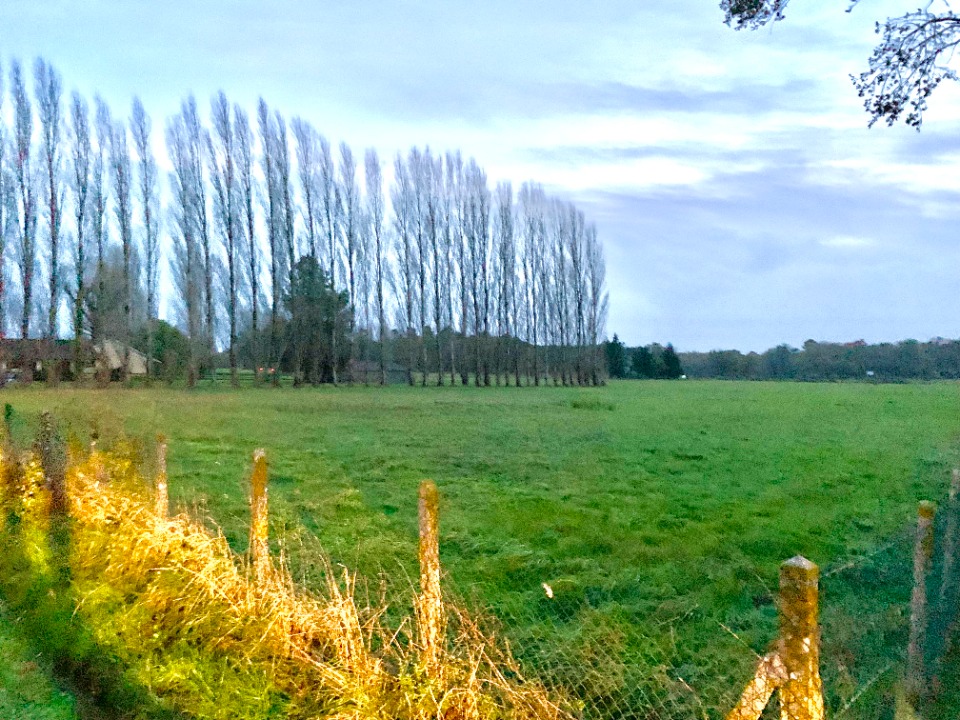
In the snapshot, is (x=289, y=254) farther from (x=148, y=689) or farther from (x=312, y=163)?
(x=148, y=689)

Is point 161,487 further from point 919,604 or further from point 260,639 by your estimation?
point 919,604

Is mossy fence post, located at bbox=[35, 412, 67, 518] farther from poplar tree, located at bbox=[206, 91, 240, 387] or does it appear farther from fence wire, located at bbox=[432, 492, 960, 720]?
poplar tree, located at bbox=[206, 91, 240, 387]

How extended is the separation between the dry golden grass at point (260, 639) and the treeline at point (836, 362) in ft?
90.9

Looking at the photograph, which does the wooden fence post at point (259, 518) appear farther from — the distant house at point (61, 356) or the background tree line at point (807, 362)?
the background tree line at point (807, 362)

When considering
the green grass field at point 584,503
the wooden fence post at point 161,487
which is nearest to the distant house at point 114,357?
the green grass field at point 584,503

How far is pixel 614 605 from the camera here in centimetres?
527

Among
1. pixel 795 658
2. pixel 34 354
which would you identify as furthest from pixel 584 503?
pixel 34 354

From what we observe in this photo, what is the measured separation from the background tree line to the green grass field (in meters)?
16.5

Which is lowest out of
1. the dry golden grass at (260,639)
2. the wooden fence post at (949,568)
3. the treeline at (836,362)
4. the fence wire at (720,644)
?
the fence wire at (720,644)

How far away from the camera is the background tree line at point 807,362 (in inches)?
1319

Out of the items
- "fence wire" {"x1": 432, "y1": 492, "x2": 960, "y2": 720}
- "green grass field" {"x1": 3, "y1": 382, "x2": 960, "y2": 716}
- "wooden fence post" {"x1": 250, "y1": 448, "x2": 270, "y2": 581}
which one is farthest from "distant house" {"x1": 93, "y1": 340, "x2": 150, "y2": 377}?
"fence wire" {"x1": 432, "y1": 492, "x2": 960, "y2": 720}

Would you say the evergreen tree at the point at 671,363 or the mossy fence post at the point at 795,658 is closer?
the mossy fence post at the point at 795,658

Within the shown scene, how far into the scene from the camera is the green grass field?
5.25 meters

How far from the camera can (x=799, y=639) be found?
202 centimetres
